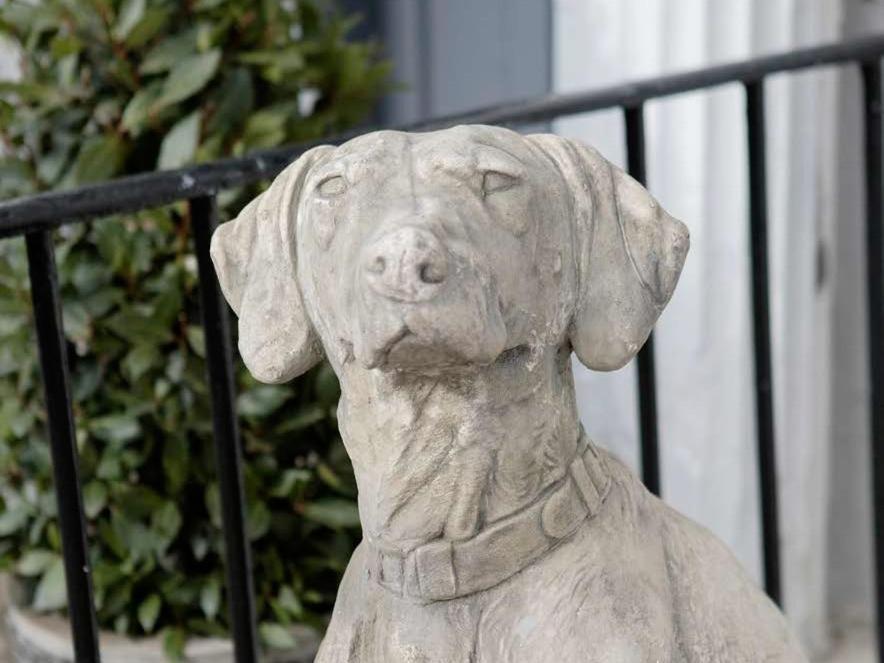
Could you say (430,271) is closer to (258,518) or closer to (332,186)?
(332,186)

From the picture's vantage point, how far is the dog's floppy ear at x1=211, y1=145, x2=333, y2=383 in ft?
3.44

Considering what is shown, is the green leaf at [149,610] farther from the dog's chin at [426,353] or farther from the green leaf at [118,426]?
the dog's chin at [426,353]

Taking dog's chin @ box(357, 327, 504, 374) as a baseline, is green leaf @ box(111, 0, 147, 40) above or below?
above

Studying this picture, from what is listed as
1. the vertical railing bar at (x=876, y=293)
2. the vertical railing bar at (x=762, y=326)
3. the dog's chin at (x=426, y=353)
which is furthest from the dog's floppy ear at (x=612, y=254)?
the vertical railing bar at (x=876, y=293)

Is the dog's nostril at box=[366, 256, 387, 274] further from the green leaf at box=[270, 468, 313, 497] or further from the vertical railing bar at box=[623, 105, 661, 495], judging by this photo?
the green leaf at box=[270, 468, 313, 497]

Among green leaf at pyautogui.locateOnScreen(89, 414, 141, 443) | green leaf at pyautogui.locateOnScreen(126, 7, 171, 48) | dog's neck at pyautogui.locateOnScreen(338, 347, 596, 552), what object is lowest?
green leaf at pyautogui.locateOnScreen(89, 414, 141, 443)

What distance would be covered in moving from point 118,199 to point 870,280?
106cm

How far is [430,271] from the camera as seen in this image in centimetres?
90

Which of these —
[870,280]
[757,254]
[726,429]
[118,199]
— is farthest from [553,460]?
[726,429]

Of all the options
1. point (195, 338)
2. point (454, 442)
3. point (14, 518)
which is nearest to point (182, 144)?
point (195, 338)

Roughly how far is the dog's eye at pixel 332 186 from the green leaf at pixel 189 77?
121cm

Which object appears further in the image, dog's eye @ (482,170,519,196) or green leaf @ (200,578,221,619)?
green leaf @ (200,578,221,619)

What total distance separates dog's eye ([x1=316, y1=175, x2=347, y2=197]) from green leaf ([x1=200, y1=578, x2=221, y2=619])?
1375 millimetres

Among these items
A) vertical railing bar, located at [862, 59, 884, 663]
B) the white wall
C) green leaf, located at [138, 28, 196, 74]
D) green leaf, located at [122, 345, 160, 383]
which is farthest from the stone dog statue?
the white wall
